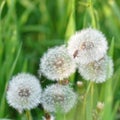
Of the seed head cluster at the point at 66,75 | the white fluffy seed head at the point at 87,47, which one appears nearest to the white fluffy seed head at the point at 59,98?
the seed head cluster at the point at 66,75

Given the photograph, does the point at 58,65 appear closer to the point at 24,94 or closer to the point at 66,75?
the point at 66,75

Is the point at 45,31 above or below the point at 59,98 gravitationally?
above

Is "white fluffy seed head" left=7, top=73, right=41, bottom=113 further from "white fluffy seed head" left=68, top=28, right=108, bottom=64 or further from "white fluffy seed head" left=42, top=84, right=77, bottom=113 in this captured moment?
"white fluffy seed head" left=68, top=28, right=108, bottom=64

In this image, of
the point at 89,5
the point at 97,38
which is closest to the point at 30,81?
the point at 97,38

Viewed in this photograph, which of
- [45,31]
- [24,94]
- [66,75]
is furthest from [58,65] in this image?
[45,31]

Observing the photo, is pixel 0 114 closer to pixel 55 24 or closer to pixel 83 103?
Result: pixel 83 103

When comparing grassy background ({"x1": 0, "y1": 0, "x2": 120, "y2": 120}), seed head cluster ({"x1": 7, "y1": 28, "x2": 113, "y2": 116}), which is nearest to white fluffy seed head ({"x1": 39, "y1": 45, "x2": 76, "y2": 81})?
seed head cluster ({"x1": 7, "y1": 28, "x2": 113, "y2": 116})

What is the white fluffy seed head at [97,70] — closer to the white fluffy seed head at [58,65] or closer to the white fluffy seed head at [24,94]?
the white fluffy seed head at [58,65]
